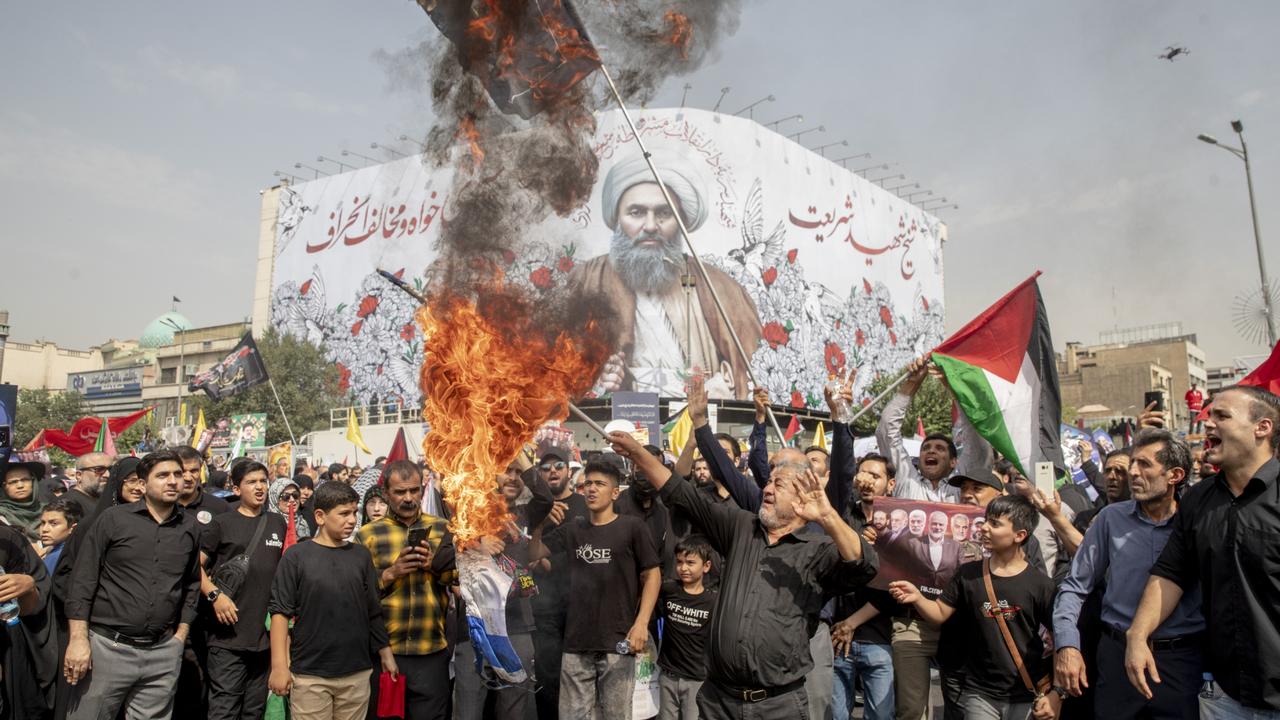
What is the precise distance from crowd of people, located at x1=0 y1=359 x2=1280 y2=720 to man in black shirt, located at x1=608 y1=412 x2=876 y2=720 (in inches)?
0.5

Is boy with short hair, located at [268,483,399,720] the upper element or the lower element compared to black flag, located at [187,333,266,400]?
lower

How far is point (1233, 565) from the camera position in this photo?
351 centimetres

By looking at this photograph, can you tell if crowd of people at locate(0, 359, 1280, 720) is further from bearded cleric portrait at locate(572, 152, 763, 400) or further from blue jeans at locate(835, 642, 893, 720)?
bearded cleric portrait at locate(572, 152, 763, 400)

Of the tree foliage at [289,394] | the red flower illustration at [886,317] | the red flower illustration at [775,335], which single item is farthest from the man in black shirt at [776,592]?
the red flower illustration at [886,317]

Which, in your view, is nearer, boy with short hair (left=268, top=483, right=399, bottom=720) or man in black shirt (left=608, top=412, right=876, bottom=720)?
man in black shirt (left=608, top=412, right=876, bottom=720)

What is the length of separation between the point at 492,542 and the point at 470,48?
3727 millimetres

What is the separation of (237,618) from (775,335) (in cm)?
4224

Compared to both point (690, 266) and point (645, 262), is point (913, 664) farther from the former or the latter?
point (645, 262)

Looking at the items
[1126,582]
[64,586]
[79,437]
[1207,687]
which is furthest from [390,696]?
[79,437]

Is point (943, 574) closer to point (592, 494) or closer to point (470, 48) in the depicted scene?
point (592, 494)

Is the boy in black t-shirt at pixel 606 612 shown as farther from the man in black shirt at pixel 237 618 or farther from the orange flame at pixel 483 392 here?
the man in black shirt at pixel 237 618

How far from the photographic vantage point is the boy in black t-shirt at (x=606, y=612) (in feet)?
18.5

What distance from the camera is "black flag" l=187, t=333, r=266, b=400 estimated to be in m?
25.9

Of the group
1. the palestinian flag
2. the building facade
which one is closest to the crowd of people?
the palestinian flag
